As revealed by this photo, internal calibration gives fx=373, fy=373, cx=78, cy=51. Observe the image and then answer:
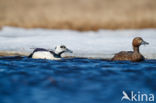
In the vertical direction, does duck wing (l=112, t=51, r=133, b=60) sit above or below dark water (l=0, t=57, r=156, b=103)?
above

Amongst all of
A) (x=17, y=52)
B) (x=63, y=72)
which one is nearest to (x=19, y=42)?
(x=17, y=52)

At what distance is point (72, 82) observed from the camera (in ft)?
20.1

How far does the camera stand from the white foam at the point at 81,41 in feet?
33.7

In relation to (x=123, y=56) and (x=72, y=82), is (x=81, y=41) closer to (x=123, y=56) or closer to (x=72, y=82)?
(x=123, y=56)

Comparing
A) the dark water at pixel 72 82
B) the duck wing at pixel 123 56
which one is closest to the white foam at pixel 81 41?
the duck wing at pixel 123 56

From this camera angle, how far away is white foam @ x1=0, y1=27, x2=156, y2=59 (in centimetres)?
1028

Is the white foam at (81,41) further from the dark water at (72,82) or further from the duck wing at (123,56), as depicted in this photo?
the dark water at (72,82)

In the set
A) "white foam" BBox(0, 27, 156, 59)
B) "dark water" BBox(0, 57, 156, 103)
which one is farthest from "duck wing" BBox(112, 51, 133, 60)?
"dark water" BBox(0, 57, 156, 103)

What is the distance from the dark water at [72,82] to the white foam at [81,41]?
2.22 meters

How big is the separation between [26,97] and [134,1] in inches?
407

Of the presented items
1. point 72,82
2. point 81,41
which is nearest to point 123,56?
point 81,41

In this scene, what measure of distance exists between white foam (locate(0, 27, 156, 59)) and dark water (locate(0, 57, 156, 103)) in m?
2.22

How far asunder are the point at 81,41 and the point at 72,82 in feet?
19.3

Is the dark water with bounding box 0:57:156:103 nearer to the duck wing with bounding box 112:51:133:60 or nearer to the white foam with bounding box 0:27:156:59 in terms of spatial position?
the duck wing with bounding box 112:51:133:60
